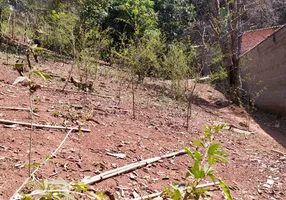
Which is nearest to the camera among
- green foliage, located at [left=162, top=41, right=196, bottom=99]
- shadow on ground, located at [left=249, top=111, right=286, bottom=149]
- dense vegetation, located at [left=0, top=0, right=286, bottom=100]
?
shadow on ground, located at [left=249, top=111, right=286, bottom=149]

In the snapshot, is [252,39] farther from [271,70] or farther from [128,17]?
[271,70]

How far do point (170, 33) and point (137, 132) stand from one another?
9466 millimetres

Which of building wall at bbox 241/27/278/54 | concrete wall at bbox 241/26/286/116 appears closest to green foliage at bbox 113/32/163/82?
concrete wall at bbox 241/26/286/116

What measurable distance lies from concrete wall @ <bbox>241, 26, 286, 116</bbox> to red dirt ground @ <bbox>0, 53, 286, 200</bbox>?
212cm

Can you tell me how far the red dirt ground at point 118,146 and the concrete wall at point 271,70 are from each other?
2125 mm

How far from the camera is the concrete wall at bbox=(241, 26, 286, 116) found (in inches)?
263

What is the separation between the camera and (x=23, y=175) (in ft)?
5.89

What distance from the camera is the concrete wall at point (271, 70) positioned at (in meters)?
6.68

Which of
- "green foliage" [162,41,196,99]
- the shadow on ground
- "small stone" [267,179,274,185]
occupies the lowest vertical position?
"small stone" [267,179,274,185]

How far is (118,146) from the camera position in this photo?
276 cm

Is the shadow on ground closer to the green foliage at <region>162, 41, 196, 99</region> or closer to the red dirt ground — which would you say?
the red dirt ground

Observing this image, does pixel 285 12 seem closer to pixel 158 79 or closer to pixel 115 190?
pixel 158 79

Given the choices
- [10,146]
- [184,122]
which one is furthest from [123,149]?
[184,122]

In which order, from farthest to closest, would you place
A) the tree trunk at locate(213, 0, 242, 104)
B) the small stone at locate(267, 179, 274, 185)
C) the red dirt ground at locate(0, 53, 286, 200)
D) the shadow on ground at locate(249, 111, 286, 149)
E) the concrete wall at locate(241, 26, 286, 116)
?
1. the tree trunk at locate(213, 0, 242, 104)
2. the concrete wall at locate(241, 26, 286, 116)
3. the shadow on ground at locate(249, 111, 286, 149)
4. the small stone at locate(267, 179, 274, 185)
5. the red dirt ground at locate(0, 53, 286, 200)
